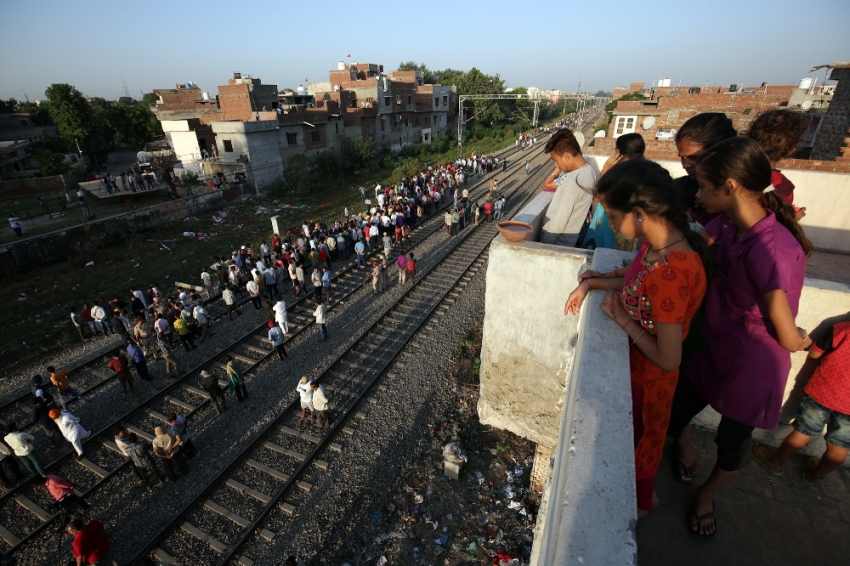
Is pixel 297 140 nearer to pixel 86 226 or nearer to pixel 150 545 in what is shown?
pixel 86 226

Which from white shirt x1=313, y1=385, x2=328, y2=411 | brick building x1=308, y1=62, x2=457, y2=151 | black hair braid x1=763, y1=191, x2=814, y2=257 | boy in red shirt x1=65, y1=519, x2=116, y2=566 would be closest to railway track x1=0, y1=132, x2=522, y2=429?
boy in red shirt x1=65, y1=519, x2=116, y2=566

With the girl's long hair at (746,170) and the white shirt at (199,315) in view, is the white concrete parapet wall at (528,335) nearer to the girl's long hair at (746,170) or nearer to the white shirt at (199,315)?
the girl's long hair at (746,170)

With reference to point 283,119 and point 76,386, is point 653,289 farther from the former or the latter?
point 283,119

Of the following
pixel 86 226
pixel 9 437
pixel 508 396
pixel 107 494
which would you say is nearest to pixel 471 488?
pixel 508 396

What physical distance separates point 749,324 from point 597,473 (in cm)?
123

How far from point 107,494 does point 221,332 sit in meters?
4.67

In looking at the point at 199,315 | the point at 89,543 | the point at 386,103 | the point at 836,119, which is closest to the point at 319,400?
the point at 89,543

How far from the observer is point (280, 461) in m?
7.20

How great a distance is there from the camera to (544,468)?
6.32 m

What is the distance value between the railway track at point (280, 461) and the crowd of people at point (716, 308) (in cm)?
611

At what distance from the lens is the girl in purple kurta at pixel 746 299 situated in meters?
1.75

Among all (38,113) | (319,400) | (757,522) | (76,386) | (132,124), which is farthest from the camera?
(38,113)

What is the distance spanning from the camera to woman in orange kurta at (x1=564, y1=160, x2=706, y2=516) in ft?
5.64

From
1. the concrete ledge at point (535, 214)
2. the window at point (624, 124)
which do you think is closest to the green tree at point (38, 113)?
the window at point (624, 124)
